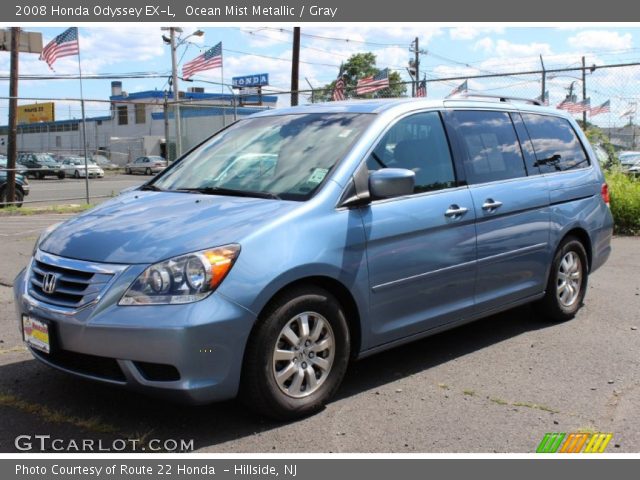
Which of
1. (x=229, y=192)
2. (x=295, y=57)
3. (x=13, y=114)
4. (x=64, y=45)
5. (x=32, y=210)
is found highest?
(x=295, y=57)

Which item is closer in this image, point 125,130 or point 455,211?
point 455,211

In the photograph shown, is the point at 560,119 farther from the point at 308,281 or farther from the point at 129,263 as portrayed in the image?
the point at 129,263

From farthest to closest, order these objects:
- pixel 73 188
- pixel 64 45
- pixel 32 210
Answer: pixel 73 188
pixel 64 45
pixel 32 210

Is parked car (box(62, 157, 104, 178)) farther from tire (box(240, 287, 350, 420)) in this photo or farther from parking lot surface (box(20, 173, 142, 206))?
tire (box(240, 287, 350, 420))

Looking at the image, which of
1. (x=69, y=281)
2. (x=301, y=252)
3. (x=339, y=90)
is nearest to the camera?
(x=69, y=281)

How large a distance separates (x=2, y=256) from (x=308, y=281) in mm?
6646

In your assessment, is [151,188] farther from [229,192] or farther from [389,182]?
[389,182]

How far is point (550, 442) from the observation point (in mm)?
3652

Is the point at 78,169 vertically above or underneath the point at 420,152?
underneath

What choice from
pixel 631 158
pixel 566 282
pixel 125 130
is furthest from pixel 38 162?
pixel 566 282

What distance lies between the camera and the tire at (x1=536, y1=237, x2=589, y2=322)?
228 inches

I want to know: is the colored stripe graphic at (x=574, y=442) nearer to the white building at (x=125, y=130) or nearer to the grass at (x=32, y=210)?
the grass at (x=32, y=210)

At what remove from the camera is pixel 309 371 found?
389cm

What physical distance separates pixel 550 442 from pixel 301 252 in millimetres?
1666
